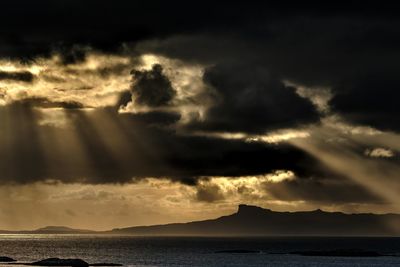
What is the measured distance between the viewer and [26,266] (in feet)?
604

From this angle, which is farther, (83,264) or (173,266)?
(173,266)

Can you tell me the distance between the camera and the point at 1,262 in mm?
199375

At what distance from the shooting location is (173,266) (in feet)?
653

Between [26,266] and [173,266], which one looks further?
[173,266]

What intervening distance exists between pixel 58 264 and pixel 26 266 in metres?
8.79

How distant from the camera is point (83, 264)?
183250 millimetres

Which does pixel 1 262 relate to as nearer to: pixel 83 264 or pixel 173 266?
pixel 83 264

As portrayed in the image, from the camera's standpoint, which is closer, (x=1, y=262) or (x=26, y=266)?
(x=26, y=266)

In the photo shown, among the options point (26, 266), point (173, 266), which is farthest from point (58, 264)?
point (173, 266)

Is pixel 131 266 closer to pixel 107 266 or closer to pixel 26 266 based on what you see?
pixel 107 266

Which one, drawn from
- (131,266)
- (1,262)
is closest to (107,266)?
(131,266)

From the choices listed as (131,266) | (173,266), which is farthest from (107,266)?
(173,266)

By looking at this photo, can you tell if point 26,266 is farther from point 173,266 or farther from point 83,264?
point 173,266

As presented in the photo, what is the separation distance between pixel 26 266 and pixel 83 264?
14.2 m
